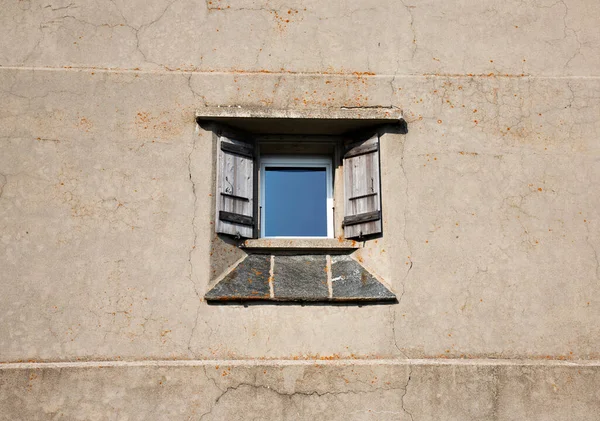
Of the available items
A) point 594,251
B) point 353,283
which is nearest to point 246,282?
point 353,283

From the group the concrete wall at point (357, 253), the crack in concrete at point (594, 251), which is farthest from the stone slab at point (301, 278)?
the crack in concrete at point (594, 251)

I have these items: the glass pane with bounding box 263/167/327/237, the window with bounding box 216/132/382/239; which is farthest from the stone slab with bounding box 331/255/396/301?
the glass pane with bounding box 263/167/327/237

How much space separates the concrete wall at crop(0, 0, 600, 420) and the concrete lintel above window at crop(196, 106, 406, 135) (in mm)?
114

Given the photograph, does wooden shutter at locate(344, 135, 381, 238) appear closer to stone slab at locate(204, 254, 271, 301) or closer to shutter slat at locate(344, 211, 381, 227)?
shutter slat at locate(344, 211, 381, 227)

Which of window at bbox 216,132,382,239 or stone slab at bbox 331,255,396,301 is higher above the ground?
window at bbox 216,132,382,239

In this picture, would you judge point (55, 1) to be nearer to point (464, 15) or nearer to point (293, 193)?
point (293, 193)

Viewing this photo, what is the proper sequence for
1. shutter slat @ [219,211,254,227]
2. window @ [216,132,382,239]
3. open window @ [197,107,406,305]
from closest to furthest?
open window @ [197,107,406,305] < shutter slat @ [219,211,254,227] < window @ [216,132,382,239]

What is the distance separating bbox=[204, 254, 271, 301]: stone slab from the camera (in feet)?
26.7

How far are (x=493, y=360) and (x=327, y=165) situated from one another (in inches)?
99.6

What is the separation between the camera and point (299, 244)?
864 cm

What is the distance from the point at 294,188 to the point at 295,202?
0.16m

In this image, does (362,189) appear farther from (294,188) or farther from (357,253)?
(294,188)

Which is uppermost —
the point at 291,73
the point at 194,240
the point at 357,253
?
the point at 291,73

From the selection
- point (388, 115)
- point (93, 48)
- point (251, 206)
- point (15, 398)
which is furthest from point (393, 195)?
point (15, 398)
